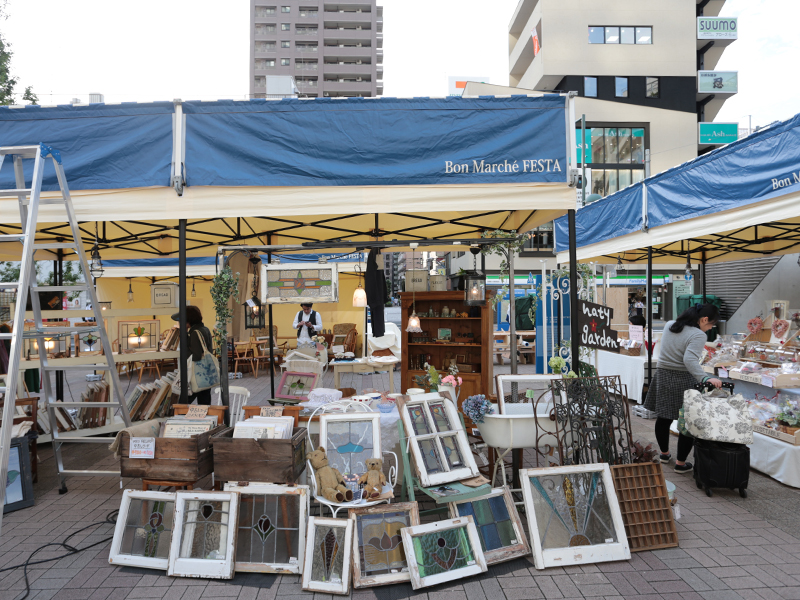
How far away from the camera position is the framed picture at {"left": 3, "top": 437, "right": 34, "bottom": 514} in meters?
4.12

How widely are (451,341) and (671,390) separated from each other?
3082 mm

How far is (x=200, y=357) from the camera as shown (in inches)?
231

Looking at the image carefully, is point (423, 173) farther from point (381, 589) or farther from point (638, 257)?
point (638, 257)

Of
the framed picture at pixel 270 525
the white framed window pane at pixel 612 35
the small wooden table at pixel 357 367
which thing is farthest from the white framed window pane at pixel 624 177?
the framed picture at pixel 270 525

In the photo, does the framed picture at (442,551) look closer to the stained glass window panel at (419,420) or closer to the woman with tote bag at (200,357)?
the stained glass window panel at (419,420)

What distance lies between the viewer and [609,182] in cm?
2631

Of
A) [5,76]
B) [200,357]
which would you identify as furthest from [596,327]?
[5,76]

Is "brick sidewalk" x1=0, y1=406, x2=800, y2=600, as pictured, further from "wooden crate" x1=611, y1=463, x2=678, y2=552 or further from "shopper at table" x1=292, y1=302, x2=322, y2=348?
"shopper at table" x1=292, y1=302, x2=322, y2=348

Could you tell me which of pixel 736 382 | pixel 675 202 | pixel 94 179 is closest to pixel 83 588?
pixel 94 179

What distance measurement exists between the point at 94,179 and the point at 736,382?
24.3ft

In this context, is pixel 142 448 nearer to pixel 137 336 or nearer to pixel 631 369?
pixel 137 336

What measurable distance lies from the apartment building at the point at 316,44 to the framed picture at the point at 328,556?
52.7 meters

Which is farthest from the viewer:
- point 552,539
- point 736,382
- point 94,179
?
point 736,382

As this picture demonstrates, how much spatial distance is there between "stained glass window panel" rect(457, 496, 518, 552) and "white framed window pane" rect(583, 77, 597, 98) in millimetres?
27427
